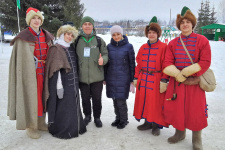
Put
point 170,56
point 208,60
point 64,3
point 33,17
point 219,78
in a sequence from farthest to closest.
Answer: point 64,3, point 219,78, point 33,17, point 170,56, point 208,60

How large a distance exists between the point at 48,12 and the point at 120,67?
50.6 ft

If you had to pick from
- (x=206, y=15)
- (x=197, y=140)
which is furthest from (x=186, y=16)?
(x=206, y=15)

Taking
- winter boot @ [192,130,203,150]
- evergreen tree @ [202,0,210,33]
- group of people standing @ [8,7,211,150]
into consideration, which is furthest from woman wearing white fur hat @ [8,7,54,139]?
evergreen tree @ [202,0,210,33]

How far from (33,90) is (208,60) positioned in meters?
2.55

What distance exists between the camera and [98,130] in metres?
3.45

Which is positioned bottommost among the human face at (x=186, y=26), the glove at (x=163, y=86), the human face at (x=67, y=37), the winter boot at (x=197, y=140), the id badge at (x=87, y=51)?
the winter boot at (x=197, y=140)

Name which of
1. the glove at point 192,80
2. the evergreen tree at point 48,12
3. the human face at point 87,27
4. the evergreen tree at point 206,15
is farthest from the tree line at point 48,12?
the evergreen tree at point 206,15

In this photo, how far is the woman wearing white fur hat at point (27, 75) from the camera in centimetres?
291

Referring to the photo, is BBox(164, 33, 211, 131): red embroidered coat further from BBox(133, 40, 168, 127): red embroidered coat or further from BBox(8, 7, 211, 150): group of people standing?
BBox(133, 40, 168, 127): red embroidered coat

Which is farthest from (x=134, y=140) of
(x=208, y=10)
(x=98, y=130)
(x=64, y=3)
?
(x=208, y=10)

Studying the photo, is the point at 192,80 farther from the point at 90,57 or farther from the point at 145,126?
the point at 90,57

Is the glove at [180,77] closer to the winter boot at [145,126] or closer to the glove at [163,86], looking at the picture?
the glove at [163,86]

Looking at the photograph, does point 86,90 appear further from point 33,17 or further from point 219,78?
point 219,78

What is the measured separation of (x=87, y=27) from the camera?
132 inches
